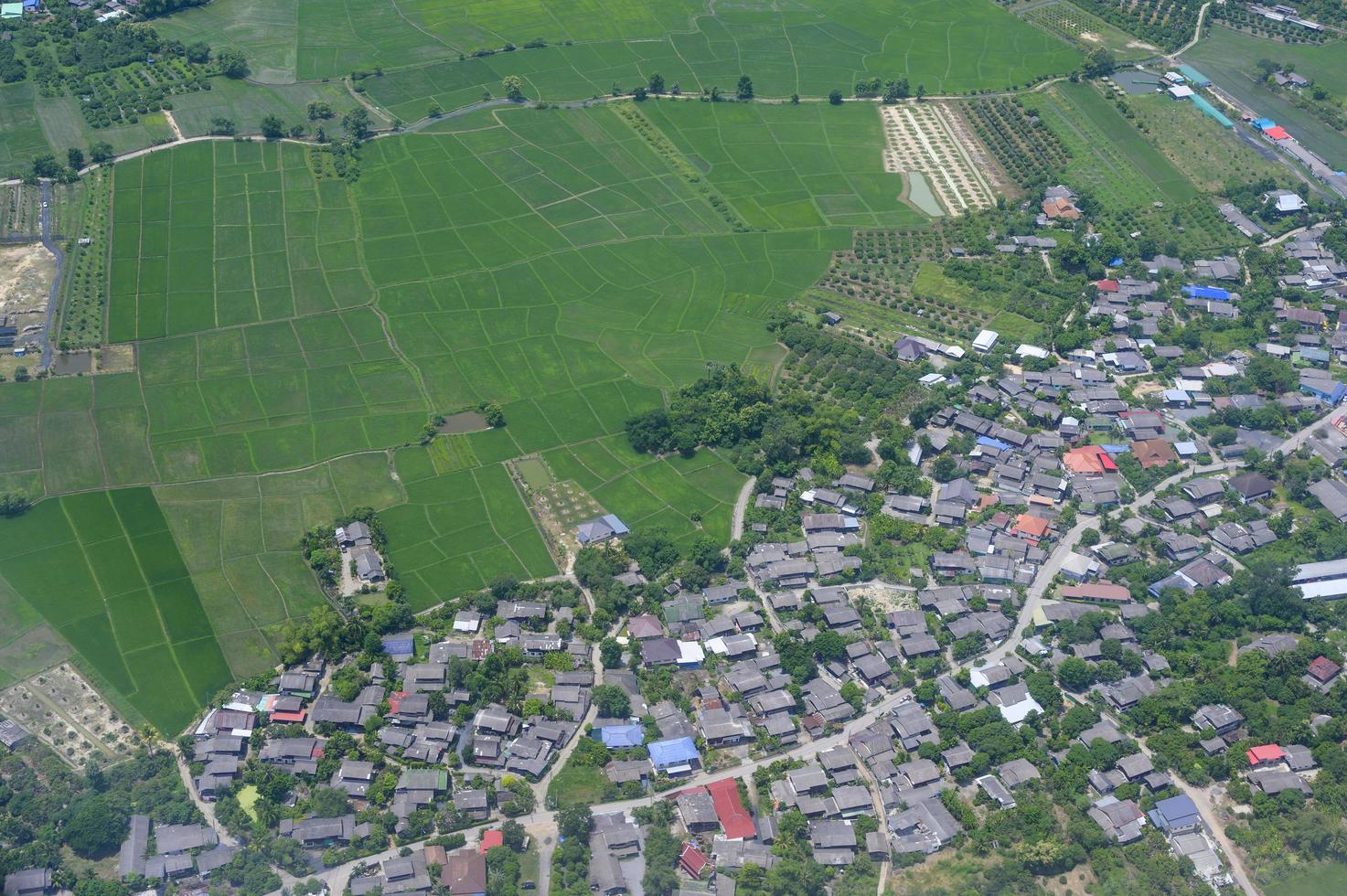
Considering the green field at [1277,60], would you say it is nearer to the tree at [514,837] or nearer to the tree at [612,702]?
the tree at [612,702]

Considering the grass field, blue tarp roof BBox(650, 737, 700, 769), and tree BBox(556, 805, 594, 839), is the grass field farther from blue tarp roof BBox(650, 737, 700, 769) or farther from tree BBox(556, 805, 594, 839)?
tree BBox(556, 805, 594, 839)

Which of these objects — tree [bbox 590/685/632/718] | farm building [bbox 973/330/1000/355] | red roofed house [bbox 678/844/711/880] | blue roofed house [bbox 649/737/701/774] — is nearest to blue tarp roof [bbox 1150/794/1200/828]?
red roofed house [bbox 678/844/711/880]

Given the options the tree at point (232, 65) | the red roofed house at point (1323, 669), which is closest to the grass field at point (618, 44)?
the tree at point (232, 65)

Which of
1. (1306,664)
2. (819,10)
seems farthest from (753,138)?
(1306,664)

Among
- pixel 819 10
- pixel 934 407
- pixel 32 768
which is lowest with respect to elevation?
pixel 32 768

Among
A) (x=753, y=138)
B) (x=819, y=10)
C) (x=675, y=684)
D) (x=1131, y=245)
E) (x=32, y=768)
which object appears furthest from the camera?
(x=819, y=10)

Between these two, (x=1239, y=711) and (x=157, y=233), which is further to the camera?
(x=157, y=233)

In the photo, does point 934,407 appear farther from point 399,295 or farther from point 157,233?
point 157,233
